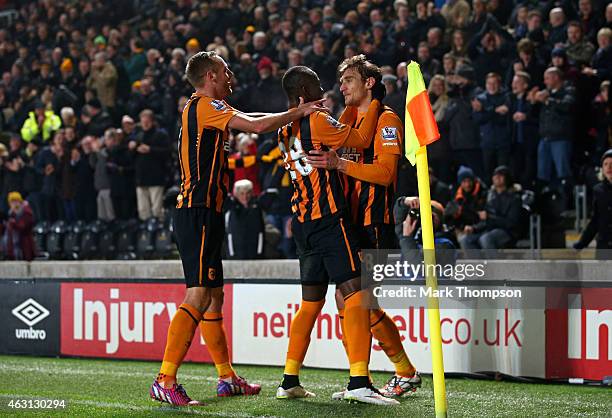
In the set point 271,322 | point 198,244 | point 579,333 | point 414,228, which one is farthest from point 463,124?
point 198,244

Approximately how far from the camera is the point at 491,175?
1321 centimetres

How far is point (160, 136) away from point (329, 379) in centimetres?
776

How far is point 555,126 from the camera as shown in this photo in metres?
12.5

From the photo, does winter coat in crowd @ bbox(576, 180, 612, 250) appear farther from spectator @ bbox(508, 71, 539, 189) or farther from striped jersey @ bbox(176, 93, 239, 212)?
striped jersey @ bbox(176, 93, 239, 212)

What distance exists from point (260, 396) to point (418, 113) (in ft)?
9.17

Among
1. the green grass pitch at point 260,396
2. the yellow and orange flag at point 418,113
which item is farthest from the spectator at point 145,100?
the yellow and orange flag at point 418,113

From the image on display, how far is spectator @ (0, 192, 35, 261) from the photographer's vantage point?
52.7 ft

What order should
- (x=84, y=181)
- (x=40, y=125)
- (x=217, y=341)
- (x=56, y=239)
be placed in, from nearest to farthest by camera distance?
(x=217, y=341) → (x=84, y=181) → (x=56, y=239) → (x=40, y=125)

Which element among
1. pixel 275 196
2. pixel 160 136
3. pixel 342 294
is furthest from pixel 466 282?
pixel 160 136

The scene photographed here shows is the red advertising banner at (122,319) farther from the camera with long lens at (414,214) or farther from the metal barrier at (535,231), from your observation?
the metal barrier at (535,231)

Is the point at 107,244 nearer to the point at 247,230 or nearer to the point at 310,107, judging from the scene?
the point at 247,230

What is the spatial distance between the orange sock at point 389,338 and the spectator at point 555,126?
5727mm

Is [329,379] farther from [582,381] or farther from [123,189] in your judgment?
[123,189]

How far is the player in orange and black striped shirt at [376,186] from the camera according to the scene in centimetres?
734
